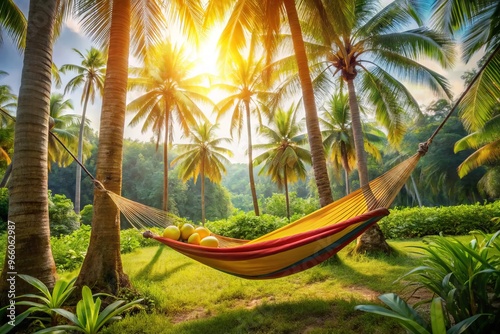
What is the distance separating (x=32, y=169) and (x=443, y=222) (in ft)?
29.8

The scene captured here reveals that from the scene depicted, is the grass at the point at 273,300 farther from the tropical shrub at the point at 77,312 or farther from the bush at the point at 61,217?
the bush at the point at 61,217

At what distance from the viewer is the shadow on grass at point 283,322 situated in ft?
5.98

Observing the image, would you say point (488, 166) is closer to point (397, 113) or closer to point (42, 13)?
point (397, 113)

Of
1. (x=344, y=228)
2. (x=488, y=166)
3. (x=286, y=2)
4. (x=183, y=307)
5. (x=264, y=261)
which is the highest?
(x=286, y=2)

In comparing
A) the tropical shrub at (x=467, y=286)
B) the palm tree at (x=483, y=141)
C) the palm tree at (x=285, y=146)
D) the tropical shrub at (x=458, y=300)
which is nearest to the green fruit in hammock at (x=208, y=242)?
the tropical shrub at (x=458, y=300)

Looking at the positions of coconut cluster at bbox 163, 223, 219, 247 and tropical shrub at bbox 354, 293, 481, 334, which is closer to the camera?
tropical shrub at bbox 354, 293, 481, 334

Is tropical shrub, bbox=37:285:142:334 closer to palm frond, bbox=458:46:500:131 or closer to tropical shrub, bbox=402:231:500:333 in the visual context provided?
tropical shrub, bbox=402:231:500:333

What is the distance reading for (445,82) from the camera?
A: 215 inches

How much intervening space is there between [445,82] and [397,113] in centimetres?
107

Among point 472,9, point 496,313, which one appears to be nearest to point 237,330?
point 496,313

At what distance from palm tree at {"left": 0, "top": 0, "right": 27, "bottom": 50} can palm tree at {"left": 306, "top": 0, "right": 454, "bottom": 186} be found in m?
5.00

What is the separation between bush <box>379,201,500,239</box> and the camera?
6969 millimetres

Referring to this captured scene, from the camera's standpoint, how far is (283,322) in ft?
6.57

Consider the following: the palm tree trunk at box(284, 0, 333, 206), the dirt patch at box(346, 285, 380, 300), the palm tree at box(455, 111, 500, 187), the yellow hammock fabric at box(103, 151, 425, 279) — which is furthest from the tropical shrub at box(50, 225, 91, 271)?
the palm tree at box(455, 111, 500, 187)
